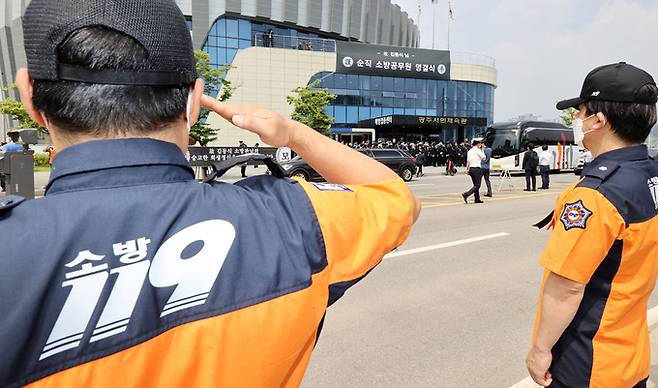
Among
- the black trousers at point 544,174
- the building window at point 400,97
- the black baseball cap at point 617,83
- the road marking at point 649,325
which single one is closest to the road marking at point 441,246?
the road marking at point 649,325

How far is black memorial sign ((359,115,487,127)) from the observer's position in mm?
41562

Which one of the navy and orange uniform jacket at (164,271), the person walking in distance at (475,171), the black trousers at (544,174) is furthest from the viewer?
the black trousers at (544,174)

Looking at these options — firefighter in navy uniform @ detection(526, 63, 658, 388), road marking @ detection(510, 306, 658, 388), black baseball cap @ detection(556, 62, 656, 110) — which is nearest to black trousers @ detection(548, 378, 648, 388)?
firefighter in navy uniform @ detection(526, 63, 658, 388)

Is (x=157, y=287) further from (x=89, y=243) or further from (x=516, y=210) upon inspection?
(x=516, y=210)

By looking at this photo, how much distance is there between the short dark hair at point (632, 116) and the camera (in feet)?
5.84

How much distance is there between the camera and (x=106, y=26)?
2.85 feet

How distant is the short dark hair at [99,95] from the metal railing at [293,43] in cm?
4494

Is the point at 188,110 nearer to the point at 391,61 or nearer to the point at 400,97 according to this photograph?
the point at 391,61

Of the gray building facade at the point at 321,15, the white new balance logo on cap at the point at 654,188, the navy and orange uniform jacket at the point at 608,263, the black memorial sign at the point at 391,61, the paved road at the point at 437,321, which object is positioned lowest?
the paved road at the point at 437,321

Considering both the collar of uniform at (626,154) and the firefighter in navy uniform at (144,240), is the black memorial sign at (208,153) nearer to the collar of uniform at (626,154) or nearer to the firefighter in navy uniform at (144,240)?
the collar of uniform at (626,154)

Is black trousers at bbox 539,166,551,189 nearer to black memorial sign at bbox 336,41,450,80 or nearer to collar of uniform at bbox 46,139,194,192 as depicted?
collar of uniform at bbox 46,139,194,192

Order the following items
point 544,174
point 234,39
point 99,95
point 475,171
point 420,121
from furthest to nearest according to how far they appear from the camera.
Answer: point 234,39, point 420,121, point 544,174, point 475,171, point 99,95

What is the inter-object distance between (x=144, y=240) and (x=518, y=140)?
25.6 meters

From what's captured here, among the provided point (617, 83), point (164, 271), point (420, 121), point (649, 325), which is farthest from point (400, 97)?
point (164, 271)
